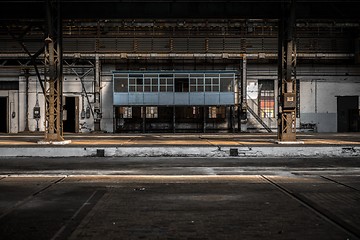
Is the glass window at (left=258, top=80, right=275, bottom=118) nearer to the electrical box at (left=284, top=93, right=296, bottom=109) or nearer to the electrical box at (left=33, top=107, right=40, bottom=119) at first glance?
the electrical box at (left=284, top=93, right=296, bottom=109)

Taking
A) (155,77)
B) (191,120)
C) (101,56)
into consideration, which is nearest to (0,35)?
(101,56)

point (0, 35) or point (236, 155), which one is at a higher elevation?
point (0, 35)

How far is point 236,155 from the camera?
1465cm

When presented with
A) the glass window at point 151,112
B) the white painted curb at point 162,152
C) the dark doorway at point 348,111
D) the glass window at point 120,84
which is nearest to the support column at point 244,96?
the glass window at point 151,112

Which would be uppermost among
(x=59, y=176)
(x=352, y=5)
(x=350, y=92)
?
(x=352, y=5)

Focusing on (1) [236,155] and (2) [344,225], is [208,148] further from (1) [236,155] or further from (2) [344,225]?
(2) [344,225]

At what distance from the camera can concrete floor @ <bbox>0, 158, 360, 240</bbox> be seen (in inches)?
189

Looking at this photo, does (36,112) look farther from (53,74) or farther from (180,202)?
(180,202)

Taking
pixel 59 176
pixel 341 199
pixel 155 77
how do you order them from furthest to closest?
pixel 155 77 < pixel 59 176 < pixel 341 199

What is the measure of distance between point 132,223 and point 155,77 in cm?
2621

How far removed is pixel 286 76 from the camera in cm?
1639

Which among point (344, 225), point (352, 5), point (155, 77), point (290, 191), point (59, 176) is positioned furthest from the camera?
point (155, 77)

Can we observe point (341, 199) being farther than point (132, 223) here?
Yes

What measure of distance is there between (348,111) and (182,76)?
13642mm
